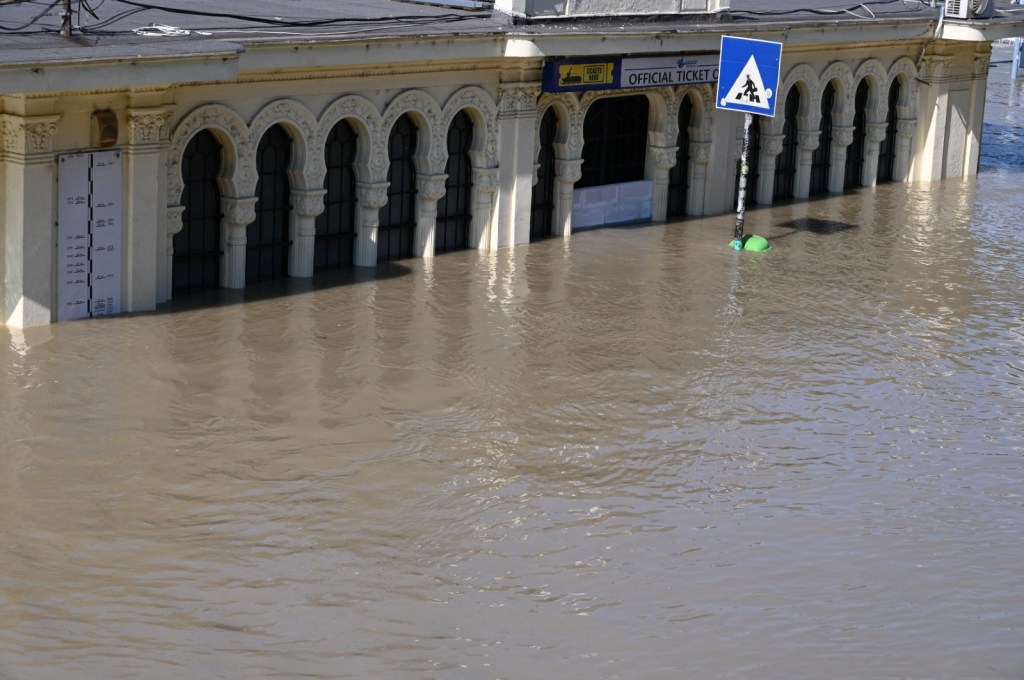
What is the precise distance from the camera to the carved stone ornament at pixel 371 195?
19469 millimetres

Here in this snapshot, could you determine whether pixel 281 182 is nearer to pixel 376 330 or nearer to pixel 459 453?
pixel 376 330

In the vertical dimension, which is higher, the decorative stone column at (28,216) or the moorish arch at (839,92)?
the moorish arch at (839,92)

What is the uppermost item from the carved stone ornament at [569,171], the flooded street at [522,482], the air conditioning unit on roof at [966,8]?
the air conditioning unit on roof at [966,8]

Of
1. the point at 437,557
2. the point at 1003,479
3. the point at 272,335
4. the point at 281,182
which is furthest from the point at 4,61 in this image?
the point at 1003,479

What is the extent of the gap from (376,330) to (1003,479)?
685cm

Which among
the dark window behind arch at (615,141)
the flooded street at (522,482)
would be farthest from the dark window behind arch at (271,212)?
the dark window behind arch at (615,141)

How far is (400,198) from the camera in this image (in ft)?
67.2

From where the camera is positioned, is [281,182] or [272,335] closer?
[272,335]

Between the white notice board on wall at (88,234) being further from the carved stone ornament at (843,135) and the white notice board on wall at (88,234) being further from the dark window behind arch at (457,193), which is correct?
the carved stone ornament at (843,135)

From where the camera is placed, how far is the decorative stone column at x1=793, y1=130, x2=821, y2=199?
2650 centimetres

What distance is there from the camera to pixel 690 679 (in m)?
9.51

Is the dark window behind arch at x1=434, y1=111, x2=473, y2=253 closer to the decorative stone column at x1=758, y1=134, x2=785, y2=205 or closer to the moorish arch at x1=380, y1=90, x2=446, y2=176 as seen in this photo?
the moorish arch at x1=380, y1=90, x2=446, y2=176

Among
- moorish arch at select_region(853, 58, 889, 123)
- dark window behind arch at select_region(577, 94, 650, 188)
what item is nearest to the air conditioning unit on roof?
moorish arch at select_region(853, 58, 889, 123)

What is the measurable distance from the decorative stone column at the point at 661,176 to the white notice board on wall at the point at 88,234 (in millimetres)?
9899
